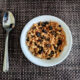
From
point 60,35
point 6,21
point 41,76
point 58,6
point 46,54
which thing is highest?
point 58,6

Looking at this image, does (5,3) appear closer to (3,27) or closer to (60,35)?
(3,27)

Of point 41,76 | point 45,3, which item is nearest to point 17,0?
point 45,3

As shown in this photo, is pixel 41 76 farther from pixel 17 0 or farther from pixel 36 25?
pixel 17 0

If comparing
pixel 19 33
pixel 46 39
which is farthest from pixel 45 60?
pixel 19 33

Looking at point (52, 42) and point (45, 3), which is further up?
point (45, 3)

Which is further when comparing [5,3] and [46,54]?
[5,3]
